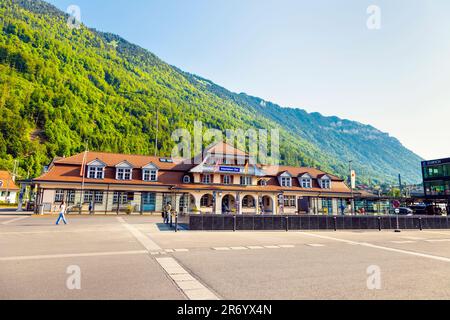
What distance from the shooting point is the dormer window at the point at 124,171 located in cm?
3859

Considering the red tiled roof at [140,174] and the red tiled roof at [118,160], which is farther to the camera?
the red tiled roof at [118,160]

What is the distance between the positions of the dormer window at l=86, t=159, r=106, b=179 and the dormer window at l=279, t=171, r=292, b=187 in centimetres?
2770

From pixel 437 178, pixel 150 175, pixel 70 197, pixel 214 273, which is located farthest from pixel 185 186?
pixel 437 178

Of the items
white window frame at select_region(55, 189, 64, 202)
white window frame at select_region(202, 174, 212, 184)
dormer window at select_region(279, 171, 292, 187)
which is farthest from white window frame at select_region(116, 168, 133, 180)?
dormer window at select_region(279, 171, 292, 187)

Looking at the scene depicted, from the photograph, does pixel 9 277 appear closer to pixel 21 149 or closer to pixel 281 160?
pixel 21 149

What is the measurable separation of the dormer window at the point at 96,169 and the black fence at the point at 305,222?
2359cm

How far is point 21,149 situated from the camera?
80.7m

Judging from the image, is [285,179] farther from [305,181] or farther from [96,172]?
[96,172]

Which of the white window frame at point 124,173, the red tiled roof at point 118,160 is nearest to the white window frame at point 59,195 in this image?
the red tiled roof at point 118,160

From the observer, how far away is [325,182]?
48.2 metres

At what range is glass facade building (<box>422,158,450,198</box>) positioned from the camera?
58.2m

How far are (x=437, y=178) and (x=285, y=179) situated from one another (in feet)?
129

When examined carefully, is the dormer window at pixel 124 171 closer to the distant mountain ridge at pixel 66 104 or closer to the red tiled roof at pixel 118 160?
the red tiled roof at pixel 118 160

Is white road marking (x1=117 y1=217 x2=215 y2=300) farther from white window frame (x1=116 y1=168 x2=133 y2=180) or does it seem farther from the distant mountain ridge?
the distant mountain ridge
